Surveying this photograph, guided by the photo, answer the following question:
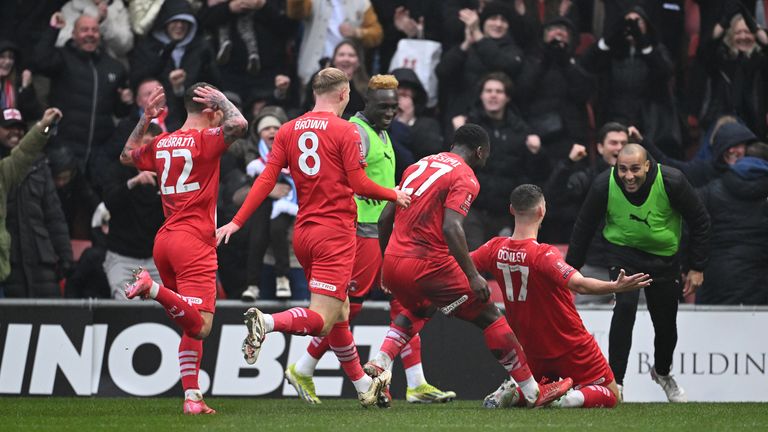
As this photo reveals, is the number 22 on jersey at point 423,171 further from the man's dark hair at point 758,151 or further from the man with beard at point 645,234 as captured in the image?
the man's dark hair at point 758,151

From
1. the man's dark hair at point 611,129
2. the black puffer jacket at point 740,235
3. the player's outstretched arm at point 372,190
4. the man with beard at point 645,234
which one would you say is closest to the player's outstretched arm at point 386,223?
the player's outstretched arm at point 372,190

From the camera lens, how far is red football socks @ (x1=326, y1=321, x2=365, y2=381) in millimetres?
10414

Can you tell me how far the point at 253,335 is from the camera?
9234mm

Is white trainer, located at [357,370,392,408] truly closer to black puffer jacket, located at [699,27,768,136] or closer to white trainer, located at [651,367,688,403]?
white trainer, located at [651,367,688,403]

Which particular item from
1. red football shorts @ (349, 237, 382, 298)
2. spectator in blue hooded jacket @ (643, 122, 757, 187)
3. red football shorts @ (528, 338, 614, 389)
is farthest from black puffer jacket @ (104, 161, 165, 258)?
spectator in blue hooded jacket @ (643, 122, 757, 187)

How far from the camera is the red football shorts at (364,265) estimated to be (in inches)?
445

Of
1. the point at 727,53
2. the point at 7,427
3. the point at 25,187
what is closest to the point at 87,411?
the point at 7,427

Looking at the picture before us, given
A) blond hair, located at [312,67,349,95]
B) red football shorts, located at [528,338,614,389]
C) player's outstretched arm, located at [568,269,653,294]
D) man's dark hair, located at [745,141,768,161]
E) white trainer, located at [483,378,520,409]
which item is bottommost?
white trainer, located at [483,378,520,409]

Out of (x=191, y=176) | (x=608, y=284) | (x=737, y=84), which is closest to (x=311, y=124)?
(x=191, y=176)

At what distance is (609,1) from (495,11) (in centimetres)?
156

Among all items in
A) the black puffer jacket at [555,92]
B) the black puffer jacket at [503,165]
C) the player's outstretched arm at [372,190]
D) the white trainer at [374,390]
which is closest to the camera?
the player's outstretched arm at [372,190]

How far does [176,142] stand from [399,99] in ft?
17.4

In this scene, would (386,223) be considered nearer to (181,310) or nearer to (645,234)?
(181,310)

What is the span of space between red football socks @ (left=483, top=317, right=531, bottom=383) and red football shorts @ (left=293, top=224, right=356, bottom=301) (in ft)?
4.09
